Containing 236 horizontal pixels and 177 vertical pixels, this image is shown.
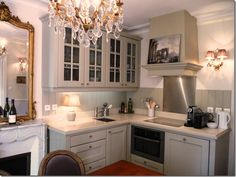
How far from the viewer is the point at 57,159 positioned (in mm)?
1441

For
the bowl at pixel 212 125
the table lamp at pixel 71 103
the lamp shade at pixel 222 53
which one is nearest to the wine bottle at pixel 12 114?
the table lamp at pixel 71 103

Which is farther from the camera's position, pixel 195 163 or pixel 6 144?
pixel 195 163

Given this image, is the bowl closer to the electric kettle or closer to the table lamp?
the electric kettle

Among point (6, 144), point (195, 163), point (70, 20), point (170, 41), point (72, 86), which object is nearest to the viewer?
point (70, 20)

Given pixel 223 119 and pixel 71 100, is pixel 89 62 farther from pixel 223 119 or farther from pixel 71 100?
pixel 223 119

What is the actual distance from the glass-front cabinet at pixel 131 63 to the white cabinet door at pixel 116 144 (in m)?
0.89

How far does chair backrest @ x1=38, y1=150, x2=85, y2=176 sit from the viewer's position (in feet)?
4.59

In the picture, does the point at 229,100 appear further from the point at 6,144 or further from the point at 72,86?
the point at 6,144

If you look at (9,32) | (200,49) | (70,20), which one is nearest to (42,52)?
(9,32)

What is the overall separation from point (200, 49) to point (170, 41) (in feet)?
1.66

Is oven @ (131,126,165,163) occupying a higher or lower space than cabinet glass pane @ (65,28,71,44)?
lower

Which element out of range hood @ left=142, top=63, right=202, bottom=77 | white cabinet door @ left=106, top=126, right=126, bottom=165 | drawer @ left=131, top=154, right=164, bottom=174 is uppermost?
range hood @ left=142, top=63, right=202, bottom=77

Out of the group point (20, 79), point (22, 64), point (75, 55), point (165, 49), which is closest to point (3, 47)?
point (22, 64)

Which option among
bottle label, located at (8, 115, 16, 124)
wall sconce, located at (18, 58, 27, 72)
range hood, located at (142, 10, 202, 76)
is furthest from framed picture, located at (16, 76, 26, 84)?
range hood, located at (142, 10, 202, 76)
